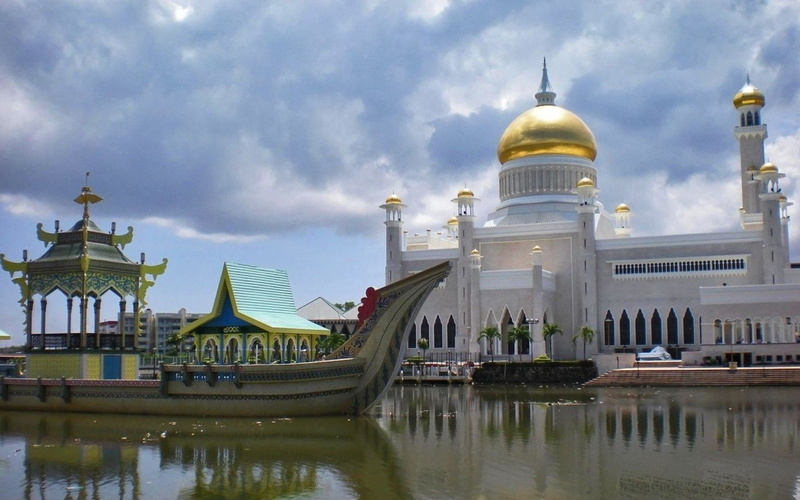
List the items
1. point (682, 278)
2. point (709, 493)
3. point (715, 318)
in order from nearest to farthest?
point (709, 493) → point (715, 318) → point (682, 278)

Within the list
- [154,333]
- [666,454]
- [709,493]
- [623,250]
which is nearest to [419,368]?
[623,250]

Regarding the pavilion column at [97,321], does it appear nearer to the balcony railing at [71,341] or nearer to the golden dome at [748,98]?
the balcony railing at [71,341]

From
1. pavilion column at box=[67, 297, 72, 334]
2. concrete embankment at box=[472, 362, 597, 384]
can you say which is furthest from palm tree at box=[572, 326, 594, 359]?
pavilion column at box=[67, 297, 72, 334]

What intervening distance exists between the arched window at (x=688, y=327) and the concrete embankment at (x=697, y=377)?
8.34m

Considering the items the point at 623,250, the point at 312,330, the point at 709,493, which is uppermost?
the point at 623,250

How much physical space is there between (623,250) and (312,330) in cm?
2834

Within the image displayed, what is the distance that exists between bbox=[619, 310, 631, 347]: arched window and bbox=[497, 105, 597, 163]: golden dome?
11553mm

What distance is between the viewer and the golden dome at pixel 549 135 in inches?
2130

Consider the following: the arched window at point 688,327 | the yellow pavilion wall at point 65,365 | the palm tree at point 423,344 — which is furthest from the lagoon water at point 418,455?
the palm tree at point 423,344

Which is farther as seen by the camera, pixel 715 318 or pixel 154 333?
pixel 154 333

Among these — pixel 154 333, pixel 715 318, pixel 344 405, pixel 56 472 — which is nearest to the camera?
pixel 56 472

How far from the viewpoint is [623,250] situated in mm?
48469

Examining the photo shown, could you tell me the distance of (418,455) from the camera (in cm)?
1669

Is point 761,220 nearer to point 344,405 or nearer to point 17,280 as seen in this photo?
point 344,405
